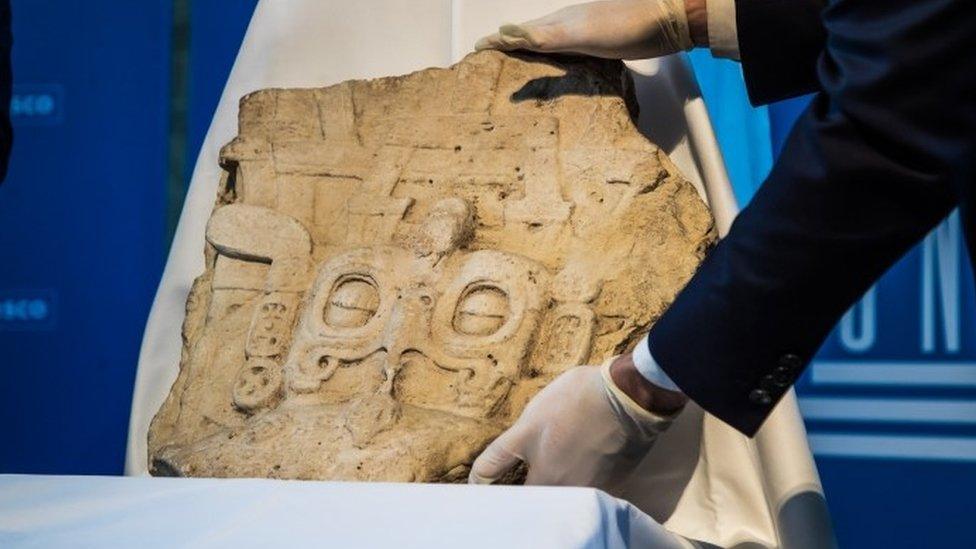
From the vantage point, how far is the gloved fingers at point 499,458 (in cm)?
165

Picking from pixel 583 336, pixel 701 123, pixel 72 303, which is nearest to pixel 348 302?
pixel 583 336

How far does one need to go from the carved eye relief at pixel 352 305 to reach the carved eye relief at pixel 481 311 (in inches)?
5.5

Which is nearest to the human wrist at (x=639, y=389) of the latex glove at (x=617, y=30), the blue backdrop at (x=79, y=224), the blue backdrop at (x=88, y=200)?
the latex glove at (x=617, y=30)

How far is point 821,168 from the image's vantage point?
3.87 ft

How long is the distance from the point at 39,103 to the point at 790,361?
219 cm

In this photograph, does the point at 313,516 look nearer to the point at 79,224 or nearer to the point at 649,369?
the point at 649,369

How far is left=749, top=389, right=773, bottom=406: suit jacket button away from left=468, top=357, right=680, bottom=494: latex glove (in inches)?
11.1

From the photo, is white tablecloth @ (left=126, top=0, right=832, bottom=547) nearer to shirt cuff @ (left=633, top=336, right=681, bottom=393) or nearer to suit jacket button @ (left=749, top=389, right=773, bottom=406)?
shirt cuff @ (left=633, top=336, right=681, bottom=393)

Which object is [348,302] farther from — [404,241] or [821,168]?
[821,168]

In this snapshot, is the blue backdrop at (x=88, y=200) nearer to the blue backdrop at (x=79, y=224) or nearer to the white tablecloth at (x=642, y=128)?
the blue backdrop at (x=79, y=224)

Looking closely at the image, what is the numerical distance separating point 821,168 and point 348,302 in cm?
92

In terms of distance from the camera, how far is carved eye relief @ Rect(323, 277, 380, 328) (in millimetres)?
1944

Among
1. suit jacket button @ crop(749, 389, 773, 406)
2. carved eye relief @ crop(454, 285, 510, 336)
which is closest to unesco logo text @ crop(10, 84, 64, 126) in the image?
carved eye relief @ crop(454, 285, 510, 336)

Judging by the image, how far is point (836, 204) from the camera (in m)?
1.18
